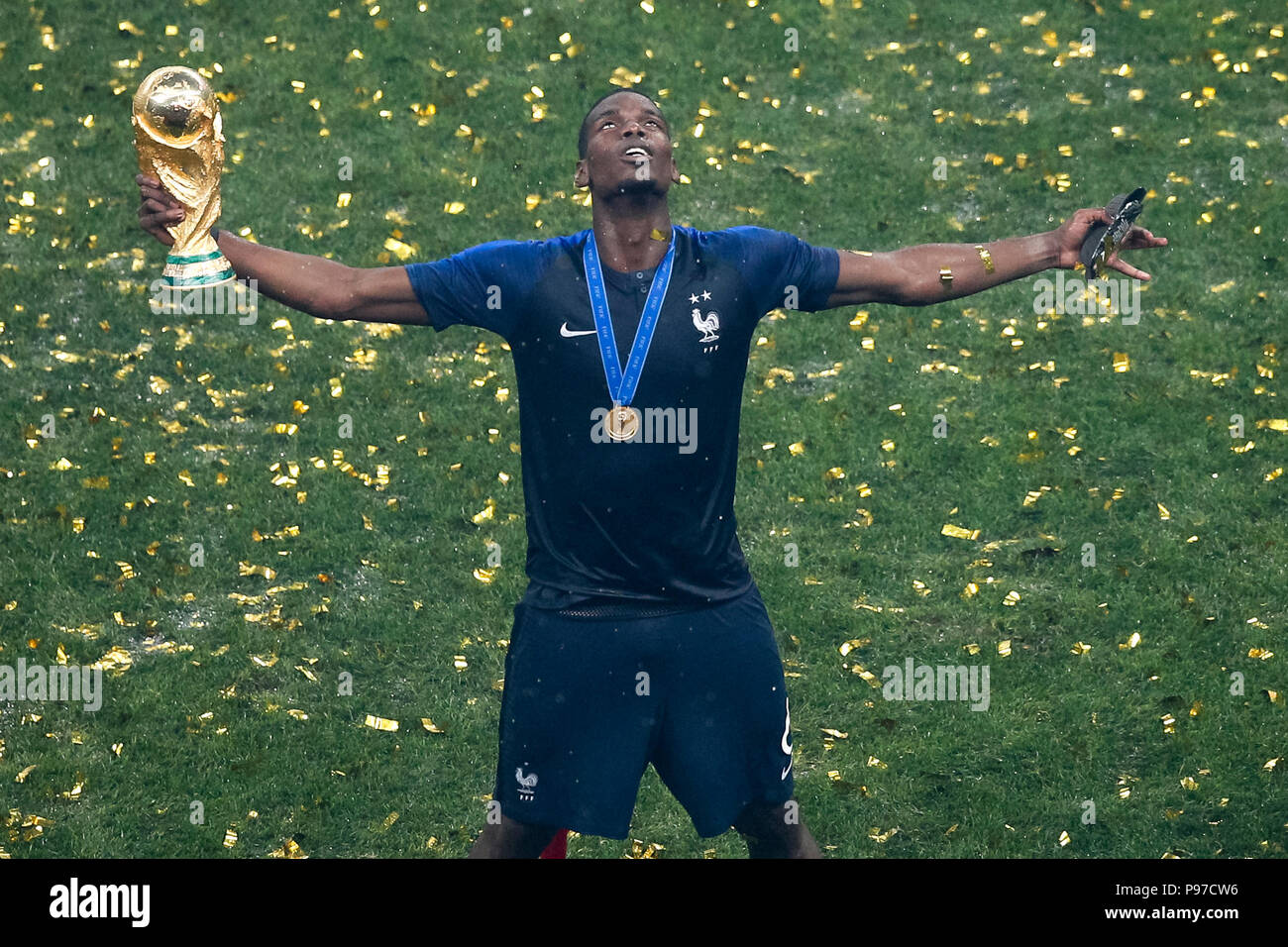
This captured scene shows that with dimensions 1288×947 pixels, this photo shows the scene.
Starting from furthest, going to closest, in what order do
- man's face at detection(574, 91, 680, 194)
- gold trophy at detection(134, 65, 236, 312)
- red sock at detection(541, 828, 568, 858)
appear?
1. red sock at detection(541, 828, 568, 858)
2. man's face at detection(574, 91, 680, 194)
3. gold trophy at detection(134, 65, 236, 312)

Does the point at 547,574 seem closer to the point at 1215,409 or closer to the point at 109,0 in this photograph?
the point at 1215,409

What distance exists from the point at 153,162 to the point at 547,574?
7.21ft

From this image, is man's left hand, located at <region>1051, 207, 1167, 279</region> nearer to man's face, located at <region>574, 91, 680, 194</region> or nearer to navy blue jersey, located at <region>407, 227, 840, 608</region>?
navy blue jersey, located at <region>407, 227, 840, 608</region>

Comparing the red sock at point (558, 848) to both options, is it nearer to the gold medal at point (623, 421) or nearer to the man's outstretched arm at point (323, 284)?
the gold medal at point (623, 421)

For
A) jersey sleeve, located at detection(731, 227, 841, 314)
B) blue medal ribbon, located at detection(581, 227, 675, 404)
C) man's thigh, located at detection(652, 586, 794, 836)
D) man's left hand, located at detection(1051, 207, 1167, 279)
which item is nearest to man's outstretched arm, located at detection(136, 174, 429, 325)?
blue medal ribbon, located at detection(581, 227, 675, 404)

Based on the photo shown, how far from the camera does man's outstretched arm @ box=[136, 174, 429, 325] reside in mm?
7121

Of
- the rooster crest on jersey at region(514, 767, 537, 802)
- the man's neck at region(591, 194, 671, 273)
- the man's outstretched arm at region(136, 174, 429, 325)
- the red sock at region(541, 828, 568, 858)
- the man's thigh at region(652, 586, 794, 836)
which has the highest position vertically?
the man's neck at region(591, 194, 671, 273)

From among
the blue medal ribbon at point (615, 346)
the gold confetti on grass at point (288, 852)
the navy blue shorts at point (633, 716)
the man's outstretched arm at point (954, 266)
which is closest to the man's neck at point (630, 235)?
the blue medal ribbon at point (615, 346)

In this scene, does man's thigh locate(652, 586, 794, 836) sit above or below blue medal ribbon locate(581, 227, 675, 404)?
below

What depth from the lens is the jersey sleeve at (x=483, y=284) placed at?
23.9 ft

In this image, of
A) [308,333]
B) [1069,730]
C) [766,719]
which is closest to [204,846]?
[766,719]

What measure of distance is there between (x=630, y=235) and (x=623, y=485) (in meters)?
0.99

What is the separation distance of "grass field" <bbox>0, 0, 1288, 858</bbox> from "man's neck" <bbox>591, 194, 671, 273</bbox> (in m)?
3.43

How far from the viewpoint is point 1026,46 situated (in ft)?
58.0
